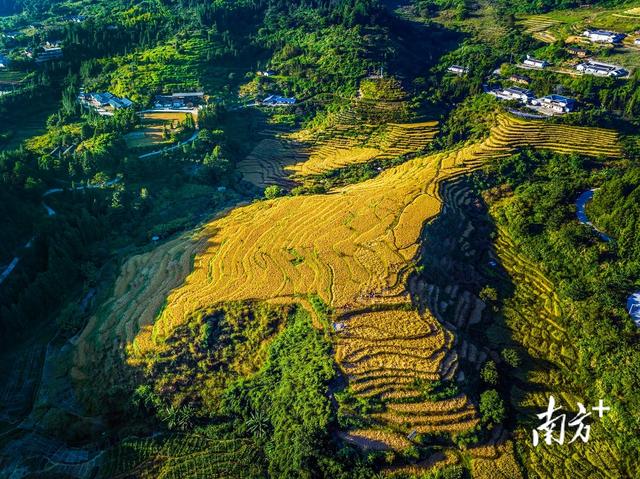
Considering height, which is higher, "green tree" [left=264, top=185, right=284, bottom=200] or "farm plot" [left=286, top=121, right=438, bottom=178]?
"green tree" [left=264, top=185, right=284, bottom=200]

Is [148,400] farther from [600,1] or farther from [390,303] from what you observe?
[600,1]

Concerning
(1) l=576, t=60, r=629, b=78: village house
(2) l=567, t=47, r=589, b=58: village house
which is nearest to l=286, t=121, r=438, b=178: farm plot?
(1) l=576, t=60, r=629, b=78: village house

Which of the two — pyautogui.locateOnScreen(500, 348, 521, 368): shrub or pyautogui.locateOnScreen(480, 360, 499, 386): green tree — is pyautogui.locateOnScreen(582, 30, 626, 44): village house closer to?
pyautogui.locateOnScreen(500, 348, 521, 368): shrub

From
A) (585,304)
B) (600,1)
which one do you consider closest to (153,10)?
(600,1)

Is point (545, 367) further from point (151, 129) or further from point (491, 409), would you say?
point (151, 129)

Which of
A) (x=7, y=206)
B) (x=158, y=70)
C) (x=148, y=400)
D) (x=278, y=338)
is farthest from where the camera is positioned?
(x=158, y=70)

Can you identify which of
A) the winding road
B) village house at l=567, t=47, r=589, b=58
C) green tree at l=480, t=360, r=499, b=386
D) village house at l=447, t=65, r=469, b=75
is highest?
village house at l=567, t=47, r=589, b=58
